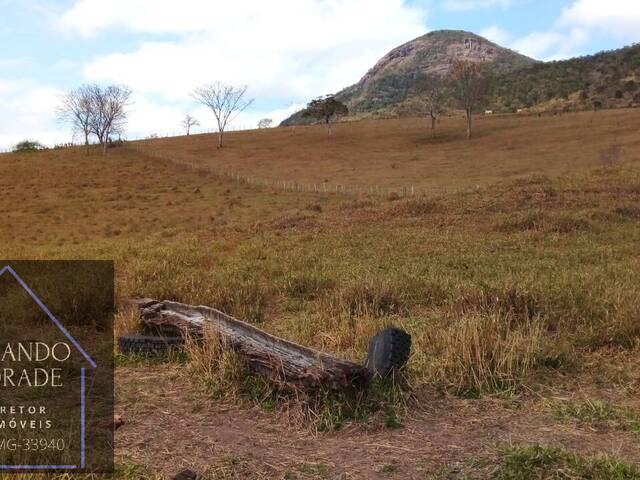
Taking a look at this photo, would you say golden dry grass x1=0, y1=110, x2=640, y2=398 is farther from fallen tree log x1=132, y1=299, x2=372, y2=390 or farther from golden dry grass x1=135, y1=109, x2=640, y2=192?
golden dry grass x1=135, y1=109, x2=640, y2=192

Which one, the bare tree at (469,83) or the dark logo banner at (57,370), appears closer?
the dark logo banner at (57,370)

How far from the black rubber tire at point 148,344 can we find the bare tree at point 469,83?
6250cm

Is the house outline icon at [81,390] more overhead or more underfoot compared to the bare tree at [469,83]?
more underfoot

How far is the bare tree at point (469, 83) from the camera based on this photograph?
216 ft

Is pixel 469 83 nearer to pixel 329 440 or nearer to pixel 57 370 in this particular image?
pixel 57 370

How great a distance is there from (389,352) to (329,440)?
1.04m

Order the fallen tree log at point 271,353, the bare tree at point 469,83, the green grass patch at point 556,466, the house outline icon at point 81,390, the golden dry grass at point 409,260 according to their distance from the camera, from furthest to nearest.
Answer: the bare tree at point 469,83
the golden dry grass at point 409,260
the fallen tree log at point 271,353
the house outline icon at point 81,390
the green grass patch at point 556,466

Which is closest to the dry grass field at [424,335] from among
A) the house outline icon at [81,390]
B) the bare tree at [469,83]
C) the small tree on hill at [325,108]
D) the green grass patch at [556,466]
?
the green grass patch at [556,466]

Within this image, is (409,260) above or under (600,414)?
above

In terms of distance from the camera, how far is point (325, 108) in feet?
271

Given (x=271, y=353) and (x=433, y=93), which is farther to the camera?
(x=433, y=93)

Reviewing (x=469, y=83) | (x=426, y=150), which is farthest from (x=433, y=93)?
(x=426, y=150)

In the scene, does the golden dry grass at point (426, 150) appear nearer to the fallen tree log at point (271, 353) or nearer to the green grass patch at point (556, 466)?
the fallen tree log at point (271, 353)

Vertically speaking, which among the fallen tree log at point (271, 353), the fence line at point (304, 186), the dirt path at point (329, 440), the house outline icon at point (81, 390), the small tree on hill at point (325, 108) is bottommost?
the dirt path at point (329, 440)
